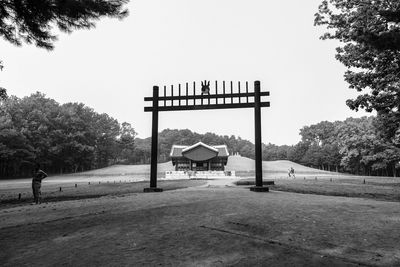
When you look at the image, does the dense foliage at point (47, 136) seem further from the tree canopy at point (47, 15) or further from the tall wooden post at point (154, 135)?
the tree canopy at point (47, 15)

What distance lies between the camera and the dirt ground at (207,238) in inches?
129

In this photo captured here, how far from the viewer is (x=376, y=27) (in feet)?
39.3

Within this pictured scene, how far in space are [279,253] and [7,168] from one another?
2395 inches

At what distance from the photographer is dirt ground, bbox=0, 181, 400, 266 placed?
10.8 ft

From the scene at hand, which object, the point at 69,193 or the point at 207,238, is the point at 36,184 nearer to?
the point at 69,193

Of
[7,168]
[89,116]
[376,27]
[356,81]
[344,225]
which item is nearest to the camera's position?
[344,225]

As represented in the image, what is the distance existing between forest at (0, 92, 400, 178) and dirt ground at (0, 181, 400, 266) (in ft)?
61.5

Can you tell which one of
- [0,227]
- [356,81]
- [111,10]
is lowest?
[0,227]

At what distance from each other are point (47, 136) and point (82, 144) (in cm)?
911

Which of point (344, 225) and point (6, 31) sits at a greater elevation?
point (6, 31)

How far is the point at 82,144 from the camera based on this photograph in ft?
198

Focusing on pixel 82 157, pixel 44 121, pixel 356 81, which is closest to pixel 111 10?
pixel 356 81

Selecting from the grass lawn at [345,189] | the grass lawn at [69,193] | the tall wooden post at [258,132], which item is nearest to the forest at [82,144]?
the grass lawn at [345,189]

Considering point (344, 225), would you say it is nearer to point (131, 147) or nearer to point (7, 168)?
point (7, 168)
